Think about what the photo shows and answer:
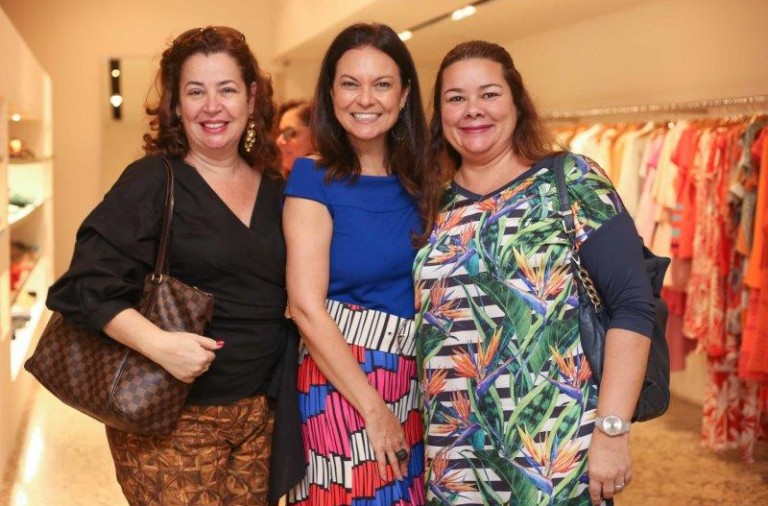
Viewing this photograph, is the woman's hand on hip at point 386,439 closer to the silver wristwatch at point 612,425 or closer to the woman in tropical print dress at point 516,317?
the woman in tropical print dress at point 516,317

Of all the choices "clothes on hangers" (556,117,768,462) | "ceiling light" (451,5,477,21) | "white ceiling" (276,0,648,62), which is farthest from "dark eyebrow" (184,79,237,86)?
"ceiling light" (451,5,477,21)

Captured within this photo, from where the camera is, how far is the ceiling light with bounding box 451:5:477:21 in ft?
18.9

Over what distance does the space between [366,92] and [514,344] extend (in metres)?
0.64

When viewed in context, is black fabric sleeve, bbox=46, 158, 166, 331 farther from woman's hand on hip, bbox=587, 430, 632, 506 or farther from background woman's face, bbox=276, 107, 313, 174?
background woman's face, bbox=276, 107, 313, 174

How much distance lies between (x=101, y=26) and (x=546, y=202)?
8.80 m

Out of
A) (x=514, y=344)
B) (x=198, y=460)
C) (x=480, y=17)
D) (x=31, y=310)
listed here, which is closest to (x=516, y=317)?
(x=514, y=344)

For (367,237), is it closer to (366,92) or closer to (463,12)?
(366,92)

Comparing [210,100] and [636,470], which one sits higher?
[210,100]

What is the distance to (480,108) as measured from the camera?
2016 millimetres

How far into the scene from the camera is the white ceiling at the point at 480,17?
18.8ft

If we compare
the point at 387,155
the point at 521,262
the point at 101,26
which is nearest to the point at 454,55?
the point at 387,155

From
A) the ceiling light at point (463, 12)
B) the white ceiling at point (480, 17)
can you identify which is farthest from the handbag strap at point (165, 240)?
the ceiling light at point (463, 12)

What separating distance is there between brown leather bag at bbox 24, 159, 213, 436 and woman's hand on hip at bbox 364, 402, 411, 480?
0.41 m

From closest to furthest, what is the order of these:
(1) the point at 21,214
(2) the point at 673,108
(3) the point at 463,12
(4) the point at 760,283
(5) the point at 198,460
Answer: (5) the point at 198,460
(4) the point at 760,283
(2) the point at 673,108
(1) the point at 21,214
(3) the point at 463,12
